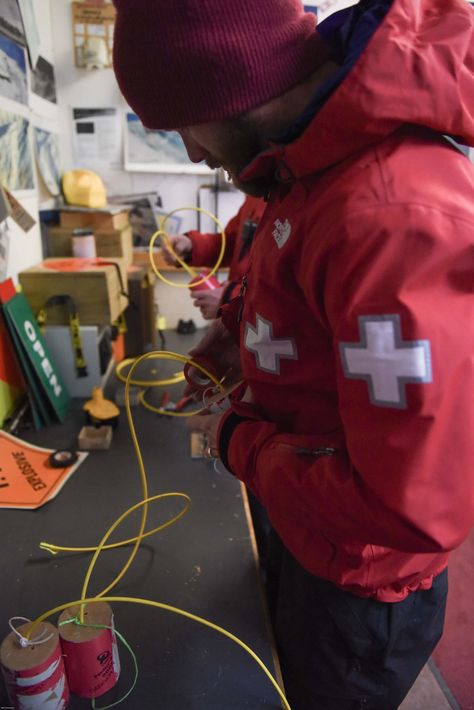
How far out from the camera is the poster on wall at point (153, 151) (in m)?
1.93

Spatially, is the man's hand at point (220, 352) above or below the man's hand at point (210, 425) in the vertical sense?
above

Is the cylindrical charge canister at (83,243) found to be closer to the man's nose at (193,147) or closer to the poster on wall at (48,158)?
the poster on wall at (48,158)

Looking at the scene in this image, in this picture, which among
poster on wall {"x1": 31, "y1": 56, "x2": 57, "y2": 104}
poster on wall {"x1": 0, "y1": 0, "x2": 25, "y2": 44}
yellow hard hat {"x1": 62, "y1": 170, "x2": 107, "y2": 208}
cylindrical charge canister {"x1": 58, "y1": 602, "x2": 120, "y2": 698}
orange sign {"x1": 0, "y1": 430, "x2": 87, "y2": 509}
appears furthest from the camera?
yellow hard hat {"x1": 62, "y1": 170, "x2": 107, "y2": 208}

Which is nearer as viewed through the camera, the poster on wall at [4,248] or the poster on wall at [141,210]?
the poster on wall at [4,248]

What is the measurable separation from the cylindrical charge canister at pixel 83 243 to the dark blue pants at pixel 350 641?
4.21 feet

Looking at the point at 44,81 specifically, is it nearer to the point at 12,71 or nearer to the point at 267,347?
the point at 12,71

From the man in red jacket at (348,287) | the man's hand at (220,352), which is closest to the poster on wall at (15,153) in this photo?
the man's hand at (220,352)

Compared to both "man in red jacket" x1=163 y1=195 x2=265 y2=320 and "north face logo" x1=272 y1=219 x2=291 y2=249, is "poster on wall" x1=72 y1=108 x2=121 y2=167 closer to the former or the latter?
"man in red jacket" x1=163 y1=195 x2=265 y2=320

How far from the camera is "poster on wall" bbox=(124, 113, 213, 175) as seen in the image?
6.34ft

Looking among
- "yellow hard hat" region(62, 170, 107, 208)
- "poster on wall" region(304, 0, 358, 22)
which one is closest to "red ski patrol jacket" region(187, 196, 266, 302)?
"yellow hard hat" region(62, 170, 107, 208)

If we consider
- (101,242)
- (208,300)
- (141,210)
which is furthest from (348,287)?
(141,210)

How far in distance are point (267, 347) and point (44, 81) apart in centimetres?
160

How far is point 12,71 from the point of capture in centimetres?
130

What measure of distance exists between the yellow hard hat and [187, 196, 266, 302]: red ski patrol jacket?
47 centimetres
